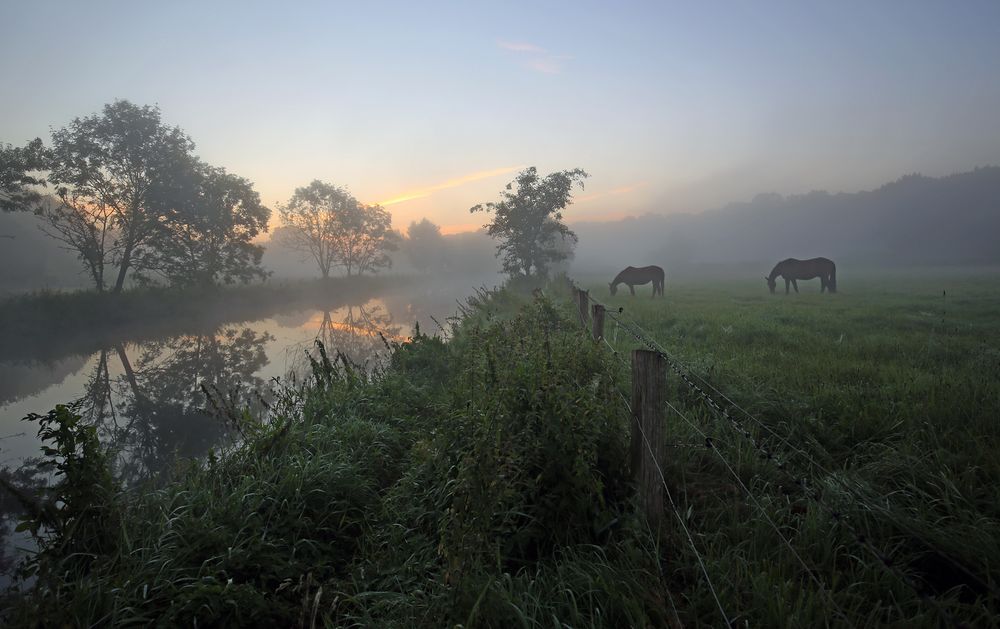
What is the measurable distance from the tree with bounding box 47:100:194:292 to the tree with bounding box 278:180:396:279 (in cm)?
2219

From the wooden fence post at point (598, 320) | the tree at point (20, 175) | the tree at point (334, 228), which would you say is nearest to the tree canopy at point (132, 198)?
the tree at point (20, 175)

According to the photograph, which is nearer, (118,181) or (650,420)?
(650,420)

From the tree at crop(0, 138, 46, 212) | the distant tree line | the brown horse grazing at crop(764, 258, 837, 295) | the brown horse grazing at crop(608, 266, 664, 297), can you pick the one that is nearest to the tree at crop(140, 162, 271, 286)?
the distant tree line

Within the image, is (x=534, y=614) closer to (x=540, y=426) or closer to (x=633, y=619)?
(x=633, y=619)

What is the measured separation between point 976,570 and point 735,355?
5.05 meters

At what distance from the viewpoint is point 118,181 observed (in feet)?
81.0

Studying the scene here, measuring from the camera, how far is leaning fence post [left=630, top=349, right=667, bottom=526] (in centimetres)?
279

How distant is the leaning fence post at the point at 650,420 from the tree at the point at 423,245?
92401mm

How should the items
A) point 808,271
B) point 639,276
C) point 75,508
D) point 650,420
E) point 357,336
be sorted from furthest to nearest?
point 639,276, point 808,271, point 357,336, point 75,508, point 650,420

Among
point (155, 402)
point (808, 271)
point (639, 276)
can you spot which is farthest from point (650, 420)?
point (808, 271)

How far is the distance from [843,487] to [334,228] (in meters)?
54.7

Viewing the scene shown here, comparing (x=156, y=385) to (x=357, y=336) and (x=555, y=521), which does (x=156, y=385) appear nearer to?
(x=357, y=336)

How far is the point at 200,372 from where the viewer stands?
13.1m

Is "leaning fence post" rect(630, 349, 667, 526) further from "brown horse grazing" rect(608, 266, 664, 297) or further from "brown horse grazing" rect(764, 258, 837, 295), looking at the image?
"brown horse grazing" rect(764, 258, 837, 295)
